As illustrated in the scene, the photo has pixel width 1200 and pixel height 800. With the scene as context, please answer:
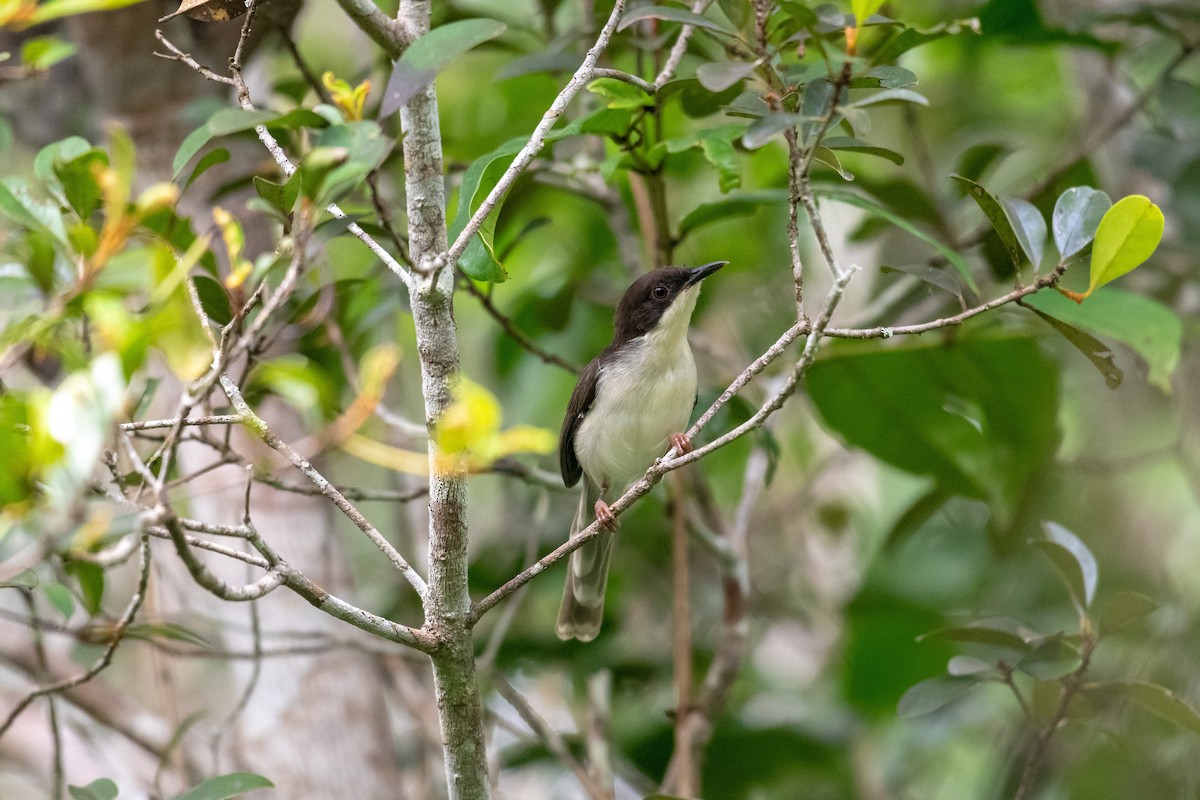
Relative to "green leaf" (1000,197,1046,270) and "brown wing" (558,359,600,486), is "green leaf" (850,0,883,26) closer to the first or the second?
"green leaf" (1000,197,1046,270)

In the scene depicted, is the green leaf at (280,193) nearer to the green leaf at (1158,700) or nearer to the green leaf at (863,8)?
the green leaf at (863,8)

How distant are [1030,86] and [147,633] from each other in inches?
229

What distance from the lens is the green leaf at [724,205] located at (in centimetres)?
325

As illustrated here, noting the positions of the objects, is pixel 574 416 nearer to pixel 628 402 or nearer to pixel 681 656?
pixel 628 402

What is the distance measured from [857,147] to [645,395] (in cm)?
162

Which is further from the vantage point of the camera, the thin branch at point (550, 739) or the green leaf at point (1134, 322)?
the thin branch at point (550, 739)

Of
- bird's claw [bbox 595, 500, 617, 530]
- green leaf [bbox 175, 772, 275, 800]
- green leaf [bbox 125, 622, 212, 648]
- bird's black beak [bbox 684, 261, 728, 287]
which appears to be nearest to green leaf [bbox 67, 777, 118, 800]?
green leaf [bbox 175, 772, 275, 800]

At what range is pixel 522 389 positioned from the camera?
4648mm

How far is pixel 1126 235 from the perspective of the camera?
2.10 meters

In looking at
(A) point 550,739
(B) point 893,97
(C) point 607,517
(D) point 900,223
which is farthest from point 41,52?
(A) point 550,739

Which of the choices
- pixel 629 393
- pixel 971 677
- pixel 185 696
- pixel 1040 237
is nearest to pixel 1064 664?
pixel 971 677

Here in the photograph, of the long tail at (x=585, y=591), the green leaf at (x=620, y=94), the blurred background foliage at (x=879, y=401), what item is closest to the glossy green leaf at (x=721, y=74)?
the blurred background foliage at (x=879, y=401)

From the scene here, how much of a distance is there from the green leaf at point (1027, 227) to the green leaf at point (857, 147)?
0.85ft

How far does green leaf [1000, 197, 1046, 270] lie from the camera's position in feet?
7.57
